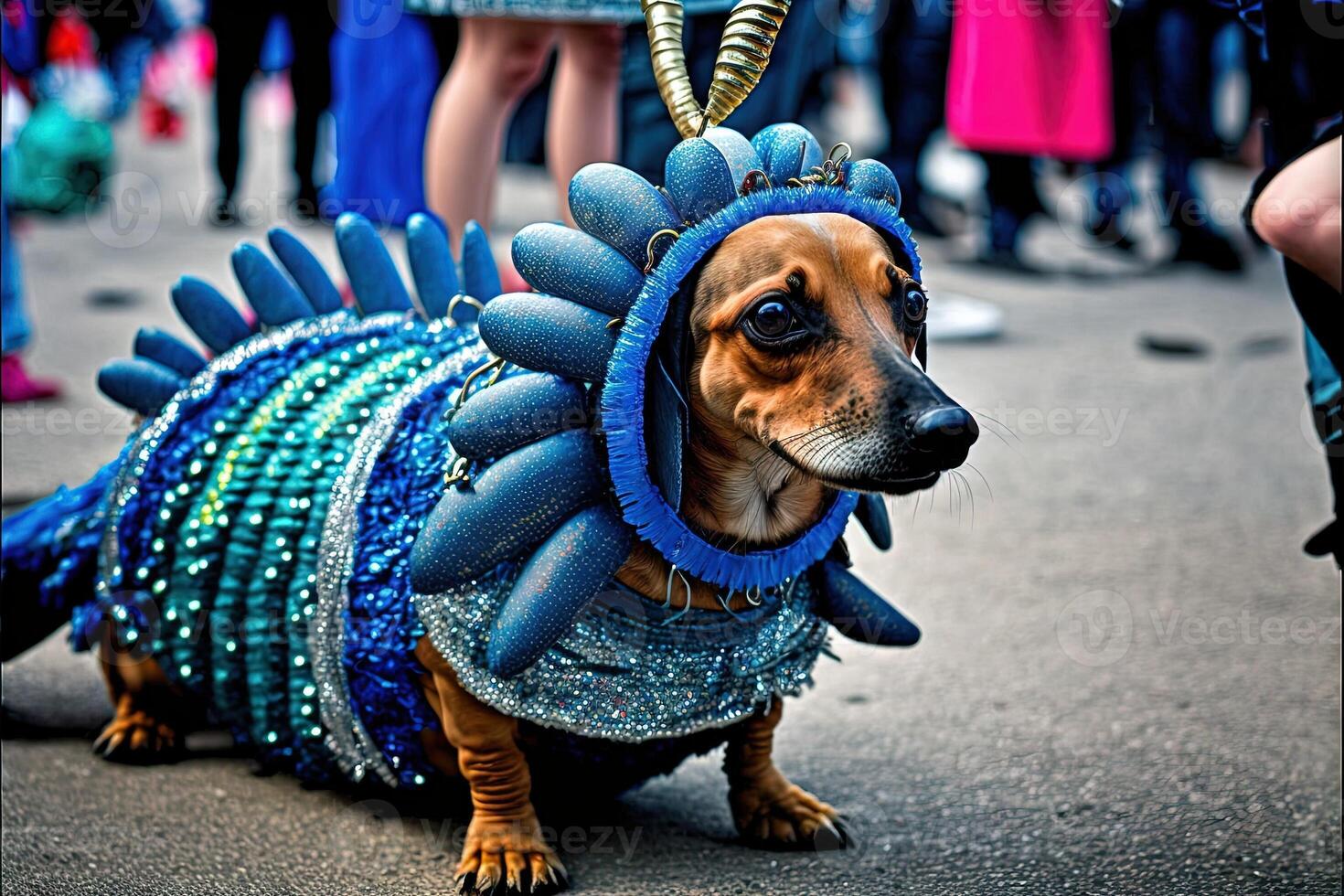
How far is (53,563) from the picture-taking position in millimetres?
2312

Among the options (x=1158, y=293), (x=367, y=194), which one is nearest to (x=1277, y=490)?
(x=1158, y=293)

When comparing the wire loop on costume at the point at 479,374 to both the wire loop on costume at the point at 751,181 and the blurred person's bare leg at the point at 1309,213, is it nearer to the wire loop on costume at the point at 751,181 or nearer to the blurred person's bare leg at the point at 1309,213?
the wire loop on costume at the point at 751,181

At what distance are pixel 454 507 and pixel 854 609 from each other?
56cm

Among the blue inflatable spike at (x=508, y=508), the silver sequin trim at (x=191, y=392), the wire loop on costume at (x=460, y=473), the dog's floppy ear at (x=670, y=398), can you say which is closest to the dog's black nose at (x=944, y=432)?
the dog's floppy ear at (x=670, y=398)

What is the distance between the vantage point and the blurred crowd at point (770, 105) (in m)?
2.36

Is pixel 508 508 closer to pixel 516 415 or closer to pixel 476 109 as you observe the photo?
pixel 516 415

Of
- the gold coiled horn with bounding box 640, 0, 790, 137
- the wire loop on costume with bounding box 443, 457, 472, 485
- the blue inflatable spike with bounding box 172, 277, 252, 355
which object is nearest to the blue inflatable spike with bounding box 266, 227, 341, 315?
the blue inflatable spike with bounding box 172, 277, 252, 355

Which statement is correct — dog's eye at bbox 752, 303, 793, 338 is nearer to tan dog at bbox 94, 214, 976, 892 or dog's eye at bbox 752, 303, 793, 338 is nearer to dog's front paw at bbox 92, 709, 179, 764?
tan dog at bbox 94, 214, 976, 892

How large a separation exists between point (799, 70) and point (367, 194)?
6.37 feet

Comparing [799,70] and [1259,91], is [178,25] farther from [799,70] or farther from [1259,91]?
[1259,91]

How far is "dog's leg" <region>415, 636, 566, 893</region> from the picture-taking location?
74.4 inches

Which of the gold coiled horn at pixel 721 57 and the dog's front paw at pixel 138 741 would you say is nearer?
the gold coiled horn at pixel 721 57

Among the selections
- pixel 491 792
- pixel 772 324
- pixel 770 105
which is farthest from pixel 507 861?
pixel 770 105

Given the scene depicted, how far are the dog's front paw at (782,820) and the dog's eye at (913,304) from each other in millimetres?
686
